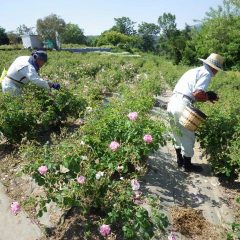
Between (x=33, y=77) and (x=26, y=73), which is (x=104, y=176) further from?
(x=26, y=73)

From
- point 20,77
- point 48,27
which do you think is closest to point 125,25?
point 48,27


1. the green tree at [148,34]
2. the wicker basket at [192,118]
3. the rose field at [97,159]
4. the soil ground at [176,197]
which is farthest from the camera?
the green tree at [148,34]

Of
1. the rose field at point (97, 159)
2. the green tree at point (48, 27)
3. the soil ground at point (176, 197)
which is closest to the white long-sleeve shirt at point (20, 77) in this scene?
the rose field at point (97, 159)

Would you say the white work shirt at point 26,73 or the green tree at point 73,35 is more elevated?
the white work shirt at point 26,73

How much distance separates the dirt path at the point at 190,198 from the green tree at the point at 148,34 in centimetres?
8923

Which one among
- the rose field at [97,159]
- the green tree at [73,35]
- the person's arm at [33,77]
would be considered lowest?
the green tree at [73,35]

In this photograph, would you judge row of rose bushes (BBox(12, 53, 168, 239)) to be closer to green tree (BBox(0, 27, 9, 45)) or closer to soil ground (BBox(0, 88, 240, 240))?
soil ground (BBox(0, 88, 240, 240))

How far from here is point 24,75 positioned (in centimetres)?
597

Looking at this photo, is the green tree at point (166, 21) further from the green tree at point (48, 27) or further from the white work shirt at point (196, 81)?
the white work shirt at point (196, 81)

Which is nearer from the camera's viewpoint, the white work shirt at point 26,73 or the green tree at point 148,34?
the white work shirt at point 26,73

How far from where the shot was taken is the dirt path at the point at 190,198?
3.73 m

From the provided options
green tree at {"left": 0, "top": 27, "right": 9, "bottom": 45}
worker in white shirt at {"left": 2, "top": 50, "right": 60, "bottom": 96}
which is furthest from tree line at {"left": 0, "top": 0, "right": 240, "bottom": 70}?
worker in white shirt at {"left": 2, "top": 50, "right": 60, "bottom": 96}

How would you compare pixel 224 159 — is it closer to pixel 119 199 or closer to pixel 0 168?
pixel 119 199

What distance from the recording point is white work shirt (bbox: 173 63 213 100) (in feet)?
15.8
